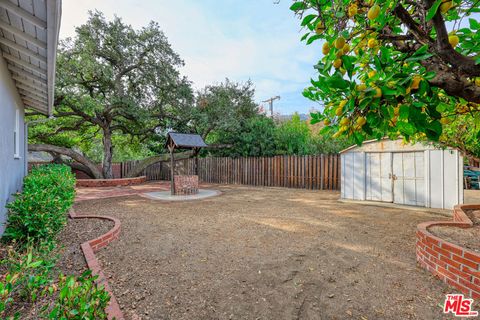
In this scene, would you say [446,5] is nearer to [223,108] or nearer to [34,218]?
[34,218]

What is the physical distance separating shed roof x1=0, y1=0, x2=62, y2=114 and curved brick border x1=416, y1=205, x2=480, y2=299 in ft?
16.2

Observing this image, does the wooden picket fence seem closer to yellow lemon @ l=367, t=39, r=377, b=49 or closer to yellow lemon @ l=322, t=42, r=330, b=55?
yellow lemon @ l=367, t=39, r=377, b=49

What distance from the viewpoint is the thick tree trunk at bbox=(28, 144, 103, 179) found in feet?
43.2

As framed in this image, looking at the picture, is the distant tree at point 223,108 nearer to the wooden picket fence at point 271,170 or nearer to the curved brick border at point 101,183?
the wooden picket fence at point 271,170

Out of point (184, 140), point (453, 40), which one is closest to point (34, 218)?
point (453, 40)

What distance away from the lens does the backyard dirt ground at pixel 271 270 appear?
2240 millimetres

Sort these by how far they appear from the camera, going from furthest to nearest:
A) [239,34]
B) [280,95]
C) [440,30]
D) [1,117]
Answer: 1. [280,95]
2. [239,34]
3. [1,117]
4. [440,30]

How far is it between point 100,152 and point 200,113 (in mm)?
23733

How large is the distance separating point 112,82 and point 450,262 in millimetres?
15039

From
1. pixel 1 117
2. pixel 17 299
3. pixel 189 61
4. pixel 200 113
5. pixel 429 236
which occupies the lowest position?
pixel 17 299

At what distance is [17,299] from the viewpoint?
202 cm

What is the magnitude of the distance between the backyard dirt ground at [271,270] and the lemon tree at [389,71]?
1739 mm

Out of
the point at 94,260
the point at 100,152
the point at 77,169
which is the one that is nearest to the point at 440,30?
the point at 94,260

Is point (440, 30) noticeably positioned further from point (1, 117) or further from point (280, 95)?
point (280, 95)
